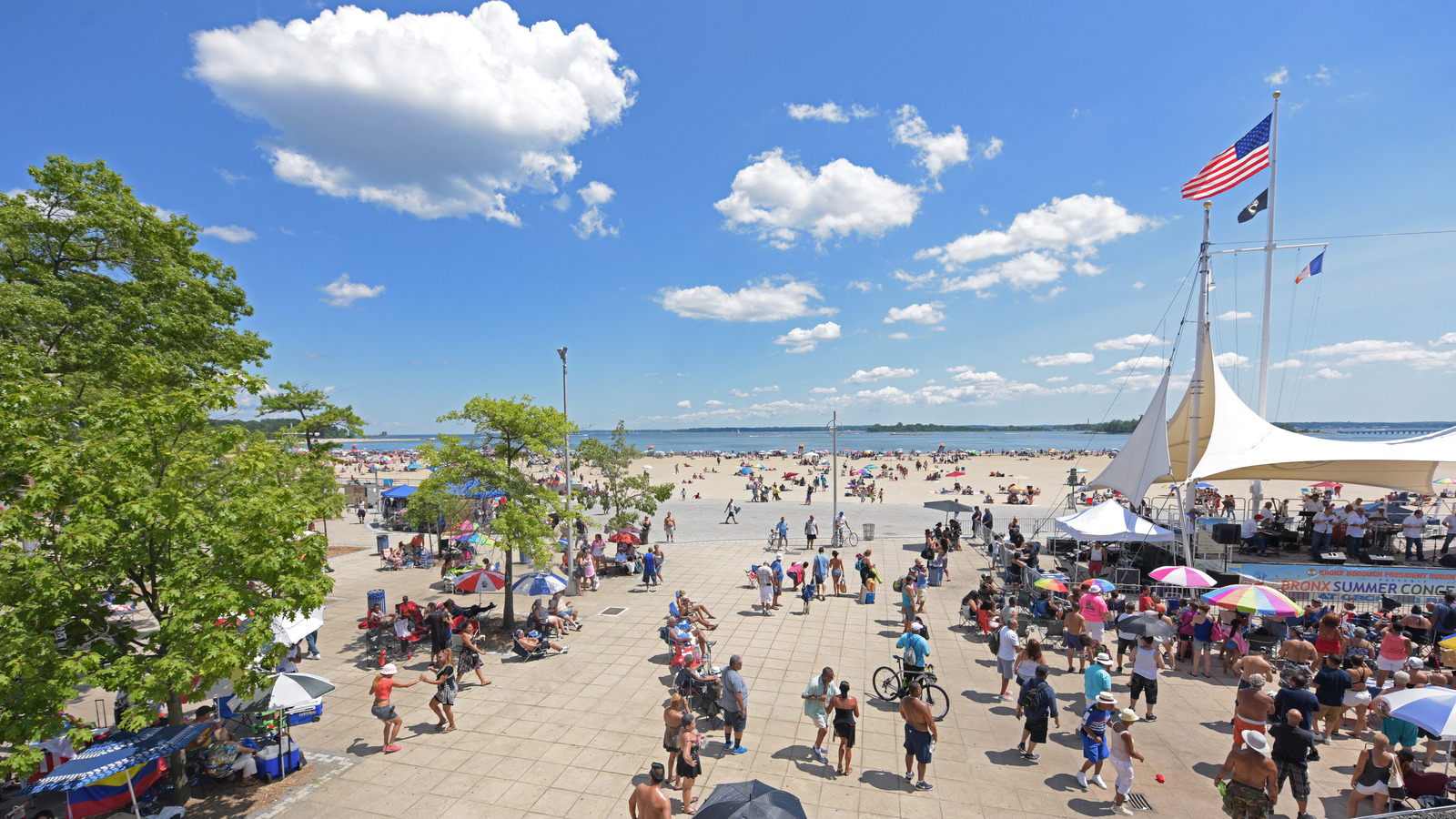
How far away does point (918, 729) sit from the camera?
7664mm

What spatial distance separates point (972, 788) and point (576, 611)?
38.1ft

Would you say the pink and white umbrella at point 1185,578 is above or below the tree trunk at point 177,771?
above

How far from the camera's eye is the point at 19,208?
37.9 feet

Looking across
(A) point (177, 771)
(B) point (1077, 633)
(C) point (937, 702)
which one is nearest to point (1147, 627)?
(B) point (1077, 633)

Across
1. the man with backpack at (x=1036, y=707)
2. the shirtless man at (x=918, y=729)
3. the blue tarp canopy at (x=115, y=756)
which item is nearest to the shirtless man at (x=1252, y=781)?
the man with backpack at (x=1036, y=707)

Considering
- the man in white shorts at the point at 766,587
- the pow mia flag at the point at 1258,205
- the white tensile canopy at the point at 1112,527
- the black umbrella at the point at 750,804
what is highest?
the pow mia flag at the point at 1258,205

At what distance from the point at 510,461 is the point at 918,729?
10.5m

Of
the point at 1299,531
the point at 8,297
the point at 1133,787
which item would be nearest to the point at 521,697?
the point at 1133,787

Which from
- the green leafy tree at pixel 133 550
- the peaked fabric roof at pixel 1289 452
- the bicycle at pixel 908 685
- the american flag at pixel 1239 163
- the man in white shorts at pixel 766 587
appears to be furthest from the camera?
the american flag at pixel 1239 163

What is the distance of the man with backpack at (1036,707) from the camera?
821 cm

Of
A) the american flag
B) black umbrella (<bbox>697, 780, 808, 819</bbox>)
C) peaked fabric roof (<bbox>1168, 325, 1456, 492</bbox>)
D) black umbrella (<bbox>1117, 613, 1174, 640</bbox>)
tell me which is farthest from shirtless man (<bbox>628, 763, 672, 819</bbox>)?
the american flag

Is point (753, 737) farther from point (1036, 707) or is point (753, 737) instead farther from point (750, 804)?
point (750, 804)

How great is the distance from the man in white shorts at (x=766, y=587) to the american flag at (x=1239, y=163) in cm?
1956

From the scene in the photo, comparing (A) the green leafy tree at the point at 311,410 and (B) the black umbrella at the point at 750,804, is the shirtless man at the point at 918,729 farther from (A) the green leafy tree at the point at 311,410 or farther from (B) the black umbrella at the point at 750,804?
(A) the green leafy tree at the point at 311,410
